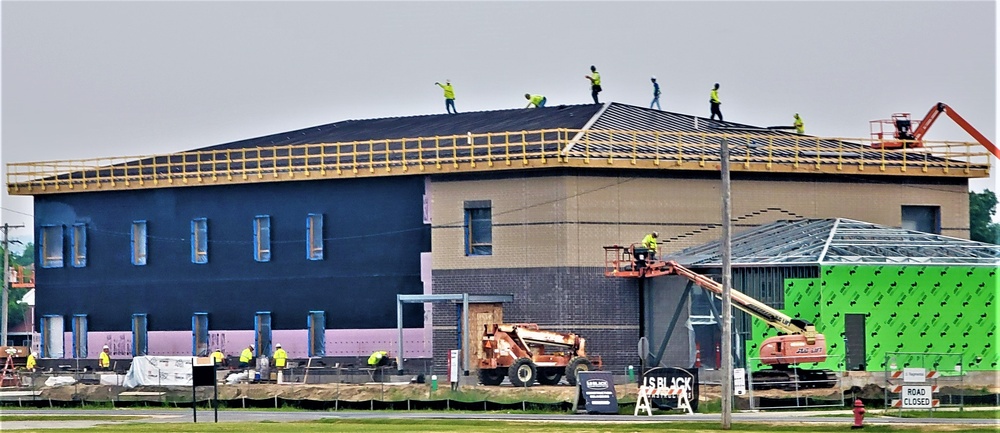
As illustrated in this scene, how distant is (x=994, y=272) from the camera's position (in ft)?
218

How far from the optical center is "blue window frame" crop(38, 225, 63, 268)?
84188 millimetres

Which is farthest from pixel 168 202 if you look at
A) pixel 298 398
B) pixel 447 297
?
pixel 298 398

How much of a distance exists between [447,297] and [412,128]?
13832mm

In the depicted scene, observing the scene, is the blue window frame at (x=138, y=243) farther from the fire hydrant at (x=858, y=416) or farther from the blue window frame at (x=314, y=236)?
the fire hydrant at (x=858, y=416)

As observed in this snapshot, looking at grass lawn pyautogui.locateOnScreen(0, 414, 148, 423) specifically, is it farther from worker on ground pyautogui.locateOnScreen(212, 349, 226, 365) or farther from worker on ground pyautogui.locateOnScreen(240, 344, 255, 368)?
worker on ground pyautogui.locateOnScreen(240, 344, 255, 368)

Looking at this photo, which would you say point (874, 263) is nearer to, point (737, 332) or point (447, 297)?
point (737, 332)

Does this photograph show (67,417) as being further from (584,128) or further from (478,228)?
(584,128)

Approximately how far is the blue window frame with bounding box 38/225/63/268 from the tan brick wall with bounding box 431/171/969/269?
62.1 ft

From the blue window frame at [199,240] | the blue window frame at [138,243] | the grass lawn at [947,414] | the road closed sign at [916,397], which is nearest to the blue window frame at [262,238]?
the blue window frame at [199,240]

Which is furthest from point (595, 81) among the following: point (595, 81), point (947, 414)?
point (947, 414)

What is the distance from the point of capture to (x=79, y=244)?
83438 mm

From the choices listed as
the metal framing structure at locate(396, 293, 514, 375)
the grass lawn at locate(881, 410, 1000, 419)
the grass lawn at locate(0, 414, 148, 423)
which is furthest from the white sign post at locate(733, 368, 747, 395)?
the grass lawn at locate(0, 414, 148, 423)

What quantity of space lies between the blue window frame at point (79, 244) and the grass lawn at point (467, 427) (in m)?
30.0

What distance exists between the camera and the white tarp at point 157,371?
6931cm
